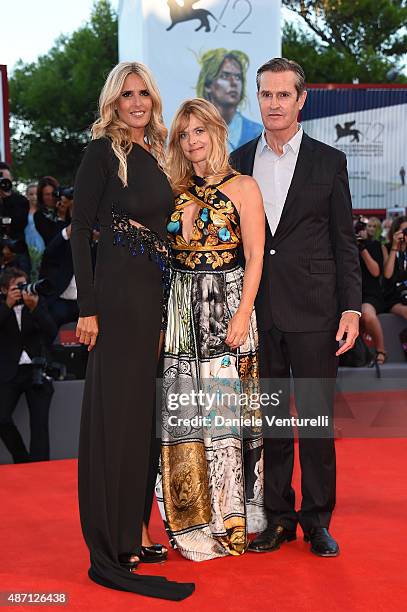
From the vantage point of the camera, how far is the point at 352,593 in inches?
109

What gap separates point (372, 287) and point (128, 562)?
169 inches

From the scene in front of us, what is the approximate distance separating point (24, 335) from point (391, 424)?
2434 millimetres

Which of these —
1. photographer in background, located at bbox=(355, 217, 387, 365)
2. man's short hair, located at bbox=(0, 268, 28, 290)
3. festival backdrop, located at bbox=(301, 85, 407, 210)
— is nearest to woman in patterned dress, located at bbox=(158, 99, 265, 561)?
man's short hair, located at bbox=(0, 268, 28, 290)

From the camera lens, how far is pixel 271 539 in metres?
3.26

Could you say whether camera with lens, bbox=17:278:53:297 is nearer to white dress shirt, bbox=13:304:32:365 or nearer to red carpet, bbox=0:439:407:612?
white dress shirt, bbox=13:304:32:365

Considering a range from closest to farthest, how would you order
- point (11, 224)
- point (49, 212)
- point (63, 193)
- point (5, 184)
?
point (5, 184) < point (11, 224) < point (63, 193) < point (49, 212)

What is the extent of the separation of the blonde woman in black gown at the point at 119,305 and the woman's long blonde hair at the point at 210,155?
0.12 meters

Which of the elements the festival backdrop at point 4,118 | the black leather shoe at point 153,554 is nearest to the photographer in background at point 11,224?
the festival backdrop at point 4,118

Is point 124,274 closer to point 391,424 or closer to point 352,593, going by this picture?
point 352,593

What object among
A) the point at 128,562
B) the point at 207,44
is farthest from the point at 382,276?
the point at 128,562

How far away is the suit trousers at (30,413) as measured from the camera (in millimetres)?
4930

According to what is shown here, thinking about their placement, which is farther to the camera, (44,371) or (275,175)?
(44,371)

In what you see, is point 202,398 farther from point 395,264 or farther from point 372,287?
point 395,264

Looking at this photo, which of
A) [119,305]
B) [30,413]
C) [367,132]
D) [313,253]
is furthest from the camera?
[367,132]
